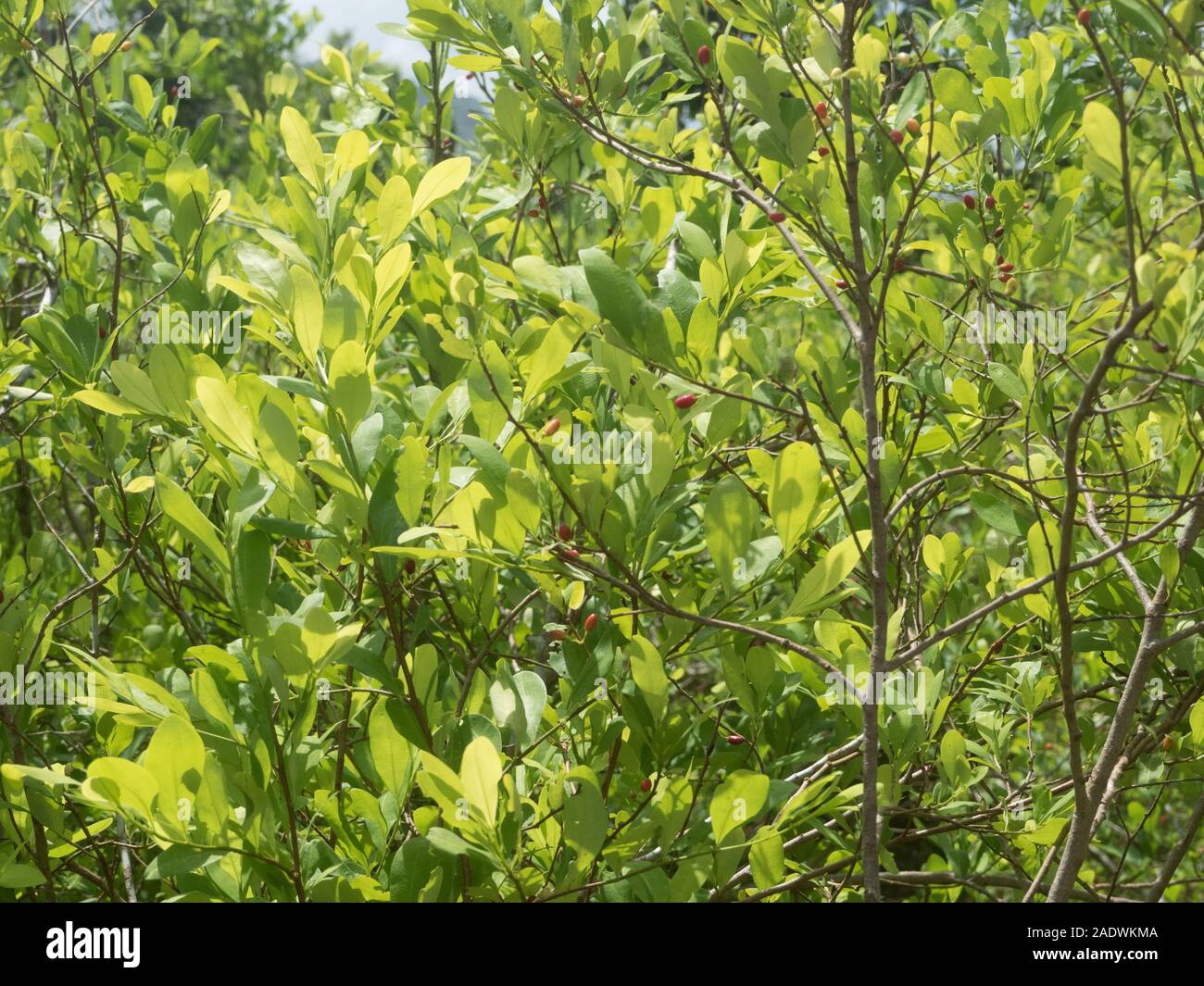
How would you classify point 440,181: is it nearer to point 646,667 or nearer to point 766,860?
point 646,667

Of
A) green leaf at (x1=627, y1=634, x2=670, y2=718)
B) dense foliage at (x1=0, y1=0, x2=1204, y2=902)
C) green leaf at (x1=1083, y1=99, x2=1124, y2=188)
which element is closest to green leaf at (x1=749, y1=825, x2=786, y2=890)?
dense foliage at (x1=0, y1=0, x2=1204, y2=902)

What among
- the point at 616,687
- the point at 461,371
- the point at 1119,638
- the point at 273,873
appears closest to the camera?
the point at 273,873

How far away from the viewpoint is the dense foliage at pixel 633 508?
1355mm

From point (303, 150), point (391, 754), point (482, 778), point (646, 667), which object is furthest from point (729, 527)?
point (303, 150)

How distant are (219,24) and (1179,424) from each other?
36.1 ft

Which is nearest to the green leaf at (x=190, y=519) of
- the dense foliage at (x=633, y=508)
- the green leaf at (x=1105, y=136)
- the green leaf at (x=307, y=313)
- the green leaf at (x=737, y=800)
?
the dense foliage at (x=633, y=508)

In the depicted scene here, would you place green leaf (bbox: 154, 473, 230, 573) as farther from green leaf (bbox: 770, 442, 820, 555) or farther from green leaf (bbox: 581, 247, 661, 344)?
green leaf (bbox: 770, 442, 820, 555)

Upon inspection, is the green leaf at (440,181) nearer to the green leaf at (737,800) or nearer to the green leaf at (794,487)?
the green leaf at (794,487)

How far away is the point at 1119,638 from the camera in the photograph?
184 centimetres

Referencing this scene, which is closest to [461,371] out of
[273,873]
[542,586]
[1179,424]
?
[542,586]

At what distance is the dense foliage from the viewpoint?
1355 mm

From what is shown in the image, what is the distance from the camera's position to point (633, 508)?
1.47 metres

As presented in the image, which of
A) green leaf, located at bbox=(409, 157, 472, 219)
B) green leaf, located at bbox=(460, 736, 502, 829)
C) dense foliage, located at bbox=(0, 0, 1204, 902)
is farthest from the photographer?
green leaf, located at bbox=(409, 157, 472, 219)
